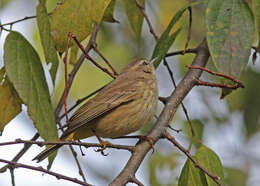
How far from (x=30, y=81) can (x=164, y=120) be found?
41.8 inches

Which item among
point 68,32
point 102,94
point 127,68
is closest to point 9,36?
point 68,32

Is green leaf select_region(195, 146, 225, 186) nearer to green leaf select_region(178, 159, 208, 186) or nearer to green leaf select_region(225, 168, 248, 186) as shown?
green leaf select_region(178, 159, 208, 186)

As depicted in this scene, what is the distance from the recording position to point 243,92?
5184mm

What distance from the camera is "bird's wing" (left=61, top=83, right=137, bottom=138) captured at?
3.86 m

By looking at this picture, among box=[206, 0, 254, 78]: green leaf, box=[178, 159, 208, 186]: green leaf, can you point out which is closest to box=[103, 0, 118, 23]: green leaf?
box=[206, 0, 254, 78]: green leaf

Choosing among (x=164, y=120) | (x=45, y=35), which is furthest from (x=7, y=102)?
(x=164, y=120)

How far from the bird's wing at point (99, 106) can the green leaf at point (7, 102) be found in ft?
2.48

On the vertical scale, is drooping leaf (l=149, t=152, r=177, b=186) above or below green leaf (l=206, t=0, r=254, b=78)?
below

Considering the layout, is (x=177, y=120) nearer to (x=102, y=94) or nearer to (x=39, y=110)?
(x=102, y=94)

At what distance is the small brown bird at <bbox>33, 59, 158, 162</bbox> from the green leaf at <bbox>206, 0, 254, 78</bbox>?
4.38ft

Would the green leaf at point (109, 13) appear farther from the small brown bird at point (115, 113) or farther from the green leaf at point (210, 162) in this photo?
the green leaf at point (210, 162)

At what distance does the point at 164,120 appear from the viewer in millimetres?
3291

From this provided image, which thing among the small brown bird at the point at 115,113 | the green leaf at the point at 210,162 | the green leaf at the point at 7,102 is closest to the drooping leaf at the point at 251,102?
the small brown bird at the point at 115,113

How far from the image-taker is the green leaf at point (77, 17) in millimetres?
2781
